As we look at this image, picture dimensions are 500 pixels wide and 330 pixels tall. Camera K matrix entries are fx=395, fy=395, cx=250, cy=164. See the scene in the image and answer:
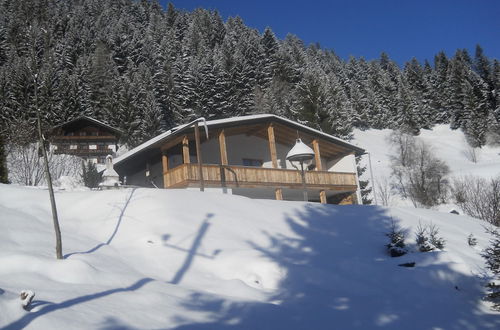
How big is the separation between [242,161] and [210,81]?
90.4 ft

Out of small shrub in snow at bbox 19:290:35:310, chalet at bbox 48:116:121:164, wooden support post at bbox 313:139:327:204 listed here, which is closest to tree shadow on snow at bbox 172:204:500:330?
small shrub in snow at bbox 19:290:35:310

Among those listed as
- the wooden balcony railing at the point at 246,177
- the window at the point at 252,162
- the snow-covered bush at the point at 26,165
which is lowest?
the wooden balcony railing at the point at 246,177

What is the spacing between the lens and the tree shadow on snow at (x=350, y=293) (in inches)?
207

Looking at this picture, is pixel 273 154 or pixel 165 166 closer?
pixel 165 166

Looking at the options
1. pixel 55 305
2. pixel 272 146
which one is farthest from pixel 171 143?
pixel 55 305

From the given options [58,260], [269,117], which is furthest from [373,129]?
[58,260]

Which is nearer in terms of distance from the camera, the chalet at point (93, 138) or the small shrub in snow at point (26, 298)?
the small shrub in snow at point (26, 298)

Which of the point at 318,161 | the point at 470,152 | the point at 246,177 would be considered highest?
the point at 470,152

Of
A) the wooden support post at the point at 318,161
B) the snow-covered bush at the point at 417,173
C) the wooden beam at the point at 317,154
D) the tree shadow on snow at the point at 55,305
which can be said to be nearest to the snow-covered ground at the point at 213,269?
the tree shadow on snow at the point at 55,305

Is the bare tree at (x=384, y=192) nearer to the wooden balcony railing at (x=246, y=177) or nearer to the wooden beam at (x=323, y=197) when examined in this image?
the wooden balcony railing at (x=246, y=177)

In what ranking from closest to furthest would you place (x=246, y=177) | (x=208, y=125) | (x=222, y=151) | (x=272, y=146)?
(x=208, y=125), (x=222, y=151), (x=246, y=177), (x=272, y=146)

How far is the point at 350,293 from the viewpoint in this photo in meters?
6.92

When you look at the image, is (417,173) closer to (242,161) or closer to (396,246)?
(242,161)

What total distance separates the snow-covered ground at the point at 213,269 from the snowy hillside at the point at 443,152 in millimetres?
27054
